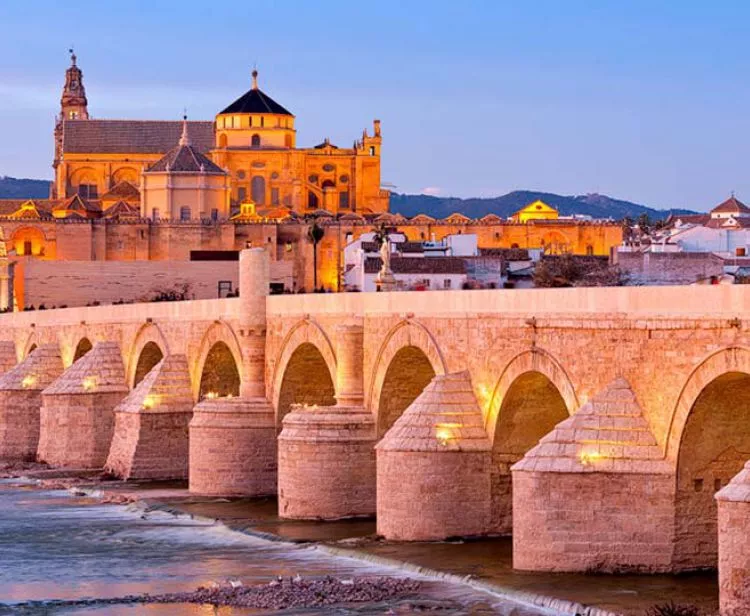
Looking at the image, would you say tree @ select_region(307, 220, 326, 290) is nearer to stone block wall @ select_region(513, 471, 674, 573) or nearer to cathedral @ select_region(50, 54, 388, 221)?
cathedral @ select_region(50, 54, 388, 221)

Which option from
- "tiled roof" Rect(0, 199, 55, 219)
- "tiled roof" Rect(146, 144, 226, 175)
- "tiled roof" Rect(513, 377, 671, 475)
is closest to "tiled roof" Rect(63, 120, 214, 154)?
"tiled roof" Rect(0, 199, 55, 219)

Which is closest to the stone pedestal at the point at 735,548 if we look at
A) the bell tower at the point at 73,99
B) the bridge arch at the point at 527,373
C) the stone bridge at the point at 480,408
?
the stone bridge at the point at 480,408

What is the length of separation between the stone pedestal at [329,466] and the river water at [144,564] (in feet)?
4.44

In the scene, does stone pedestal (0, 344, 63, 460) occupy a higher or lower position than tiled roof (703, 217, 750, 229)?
lower

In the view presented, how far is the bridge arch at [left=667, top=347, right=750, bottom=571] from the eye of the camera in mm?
21781

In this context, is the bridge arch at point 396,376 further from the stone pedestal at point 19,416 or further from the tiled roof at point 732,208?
the tiled roof at point 732,208

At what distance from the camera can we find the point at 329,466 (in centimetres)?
2995

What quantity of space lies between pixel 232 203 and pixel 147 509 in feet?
292

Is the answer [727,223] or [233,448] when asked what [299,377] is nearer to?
[233,448]

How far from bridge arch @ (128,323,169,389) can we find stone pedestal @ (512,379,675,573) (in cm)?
2158

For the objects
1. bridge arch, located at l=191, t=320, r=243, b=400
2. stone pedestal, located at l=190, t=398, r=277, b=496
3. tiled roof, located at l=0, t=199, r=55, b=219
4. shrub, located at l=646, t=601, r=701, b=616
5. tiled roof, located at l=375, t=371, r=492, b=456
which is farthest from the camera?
tiled roof, located at l=0, t=199, r=55, b=219

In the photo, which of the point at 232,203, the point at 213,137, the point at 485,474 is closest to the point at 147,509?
the point at 485,474

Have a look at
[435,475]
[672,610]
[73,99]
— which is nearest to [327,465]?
[435,475]

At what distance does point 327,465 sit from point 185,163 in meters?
83.0
